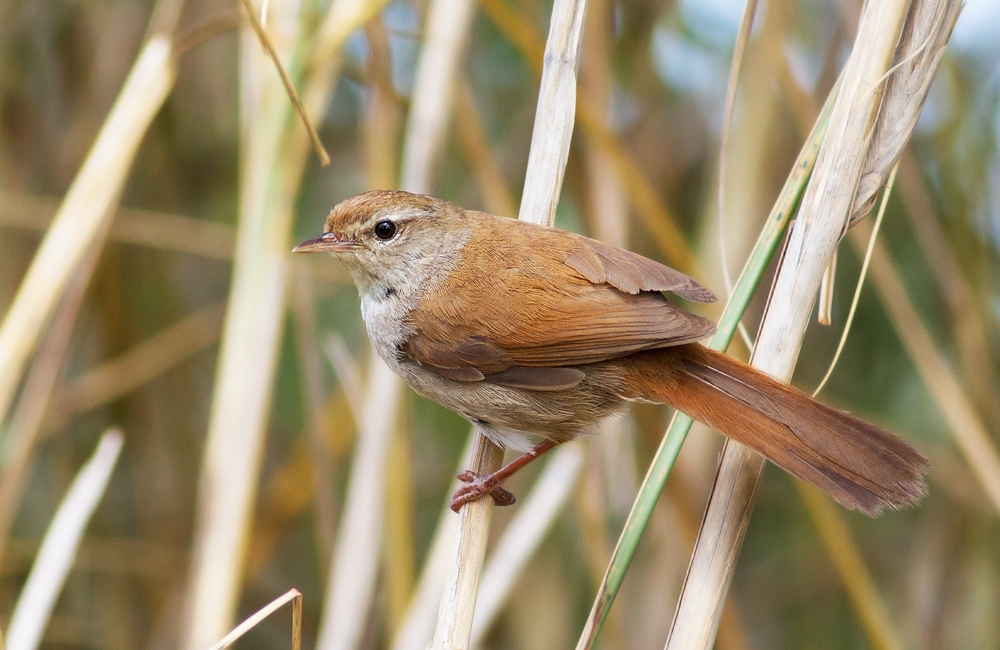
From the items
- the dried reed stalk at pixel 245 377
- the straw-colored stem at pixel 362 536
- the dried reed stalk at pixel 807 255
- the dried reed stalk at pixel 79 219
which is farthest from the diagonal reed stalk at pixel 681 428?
the dried reed stalk at pixel 79 219

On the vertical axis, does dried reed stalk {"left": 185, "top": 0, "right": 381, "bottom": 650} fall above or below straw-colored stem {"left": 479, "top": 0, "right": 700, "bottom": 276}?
below

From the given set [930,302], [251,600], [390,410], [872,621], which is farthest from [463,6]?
[251,600]

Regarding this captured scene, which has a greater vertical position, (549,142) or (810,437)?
(549,142)

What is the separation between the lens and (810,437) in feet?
6.19

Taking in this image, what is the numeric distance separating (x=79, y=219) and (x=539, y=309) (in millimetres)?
1281

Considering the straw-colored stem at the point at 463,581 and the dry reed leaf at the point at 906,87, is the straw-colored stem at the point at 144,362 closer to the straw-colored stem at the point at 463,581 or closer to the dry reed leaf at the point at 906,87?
the straw-colored stem at the point at 463,581

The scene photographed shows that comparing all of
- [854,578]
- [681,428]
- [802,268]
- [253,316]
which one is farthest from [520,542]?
[854,578]

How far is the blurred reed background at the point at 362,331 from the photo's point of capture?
110 inches

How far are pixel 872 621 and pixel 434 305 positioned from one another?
5.75 feet

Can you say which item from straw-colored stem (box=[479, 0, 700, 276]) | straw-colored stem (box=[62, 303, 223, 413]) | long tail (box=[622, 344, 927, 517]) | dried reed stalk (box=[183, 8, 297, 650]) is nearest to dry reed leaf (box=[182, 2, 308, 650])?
dried reed stalk (box=[183, 8, 297, 650])

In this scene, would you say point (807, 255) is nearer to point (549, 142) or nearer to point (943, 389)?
point (549, 142)

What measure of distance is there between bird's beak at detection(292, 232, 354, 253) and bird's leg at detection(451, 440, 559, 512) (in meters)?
0.77

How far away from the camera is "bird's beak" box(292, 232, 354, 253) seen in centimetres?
242

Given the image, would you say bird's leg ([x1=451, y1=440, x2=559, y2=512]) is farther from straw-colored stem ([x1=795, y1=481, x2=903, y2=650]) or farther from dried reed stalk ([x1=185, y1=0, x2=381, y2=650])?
straw-colored stem ([x1=795, y1=481, x2=903, y2=650])
